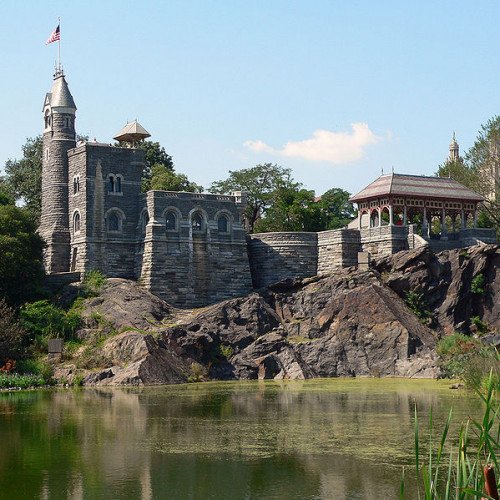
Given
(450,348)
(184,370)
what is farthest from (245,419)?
(450,348)

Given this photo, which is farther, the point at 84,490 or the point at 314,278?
the point at 314,278

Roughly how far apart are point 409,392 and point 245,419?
12.9 meters

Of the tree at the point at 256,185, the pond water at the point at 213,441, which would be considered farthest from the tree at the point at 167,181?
the pond water at the point at 213,441

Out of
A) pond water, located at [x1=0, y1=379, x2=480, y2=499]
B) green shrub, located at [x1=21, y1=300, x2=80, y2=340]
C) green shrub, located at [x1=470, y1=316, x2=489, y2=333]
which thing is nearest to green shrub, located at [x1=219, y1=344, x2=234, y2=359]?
pond water, located at [x1=0, y1=379, x2=480, y2=499]

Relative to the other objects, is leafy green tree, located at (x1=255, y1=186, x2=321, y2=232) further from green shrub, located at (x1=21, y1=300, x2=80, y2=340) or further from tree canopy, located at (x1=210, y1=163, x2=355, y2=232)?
green shrub, located at (x1=21, y1=300, x2=80, y2=340)

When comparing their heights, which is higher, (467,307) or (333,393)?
(467,307)

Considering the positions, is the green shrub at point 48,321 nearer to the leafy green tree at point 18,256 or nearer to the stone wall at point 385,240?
the leafy green tree at point 18,256

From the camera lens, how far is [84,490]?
26.0 metres

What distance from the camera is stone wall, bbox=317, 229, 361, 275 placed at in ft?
231

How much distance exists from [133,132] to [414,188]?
67.1ft

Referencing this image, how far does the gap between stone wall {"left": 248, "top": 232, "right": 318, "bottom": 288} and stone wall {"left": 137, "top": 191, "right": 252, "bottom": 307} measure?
5.36 feet

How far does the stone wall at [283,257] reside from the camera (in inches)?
2847

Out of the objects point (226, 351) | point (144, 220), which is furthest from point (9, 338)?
point (144, 220)

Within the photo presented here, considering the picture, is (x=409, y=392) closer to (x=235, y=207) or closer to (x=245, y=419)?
(x=245, y=419)
